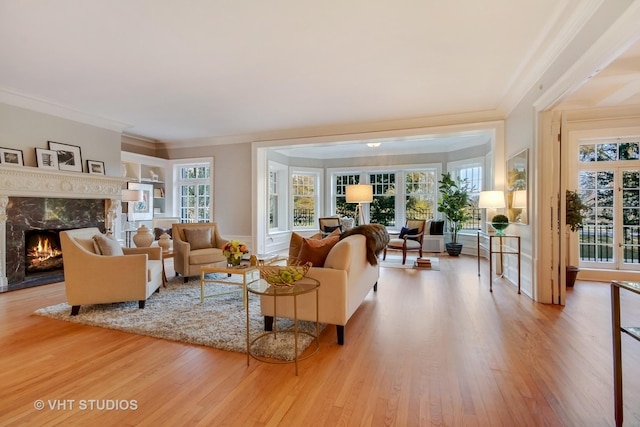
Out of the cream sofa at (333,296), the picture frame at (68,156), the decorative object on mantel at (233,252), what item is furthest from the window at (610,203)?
the picture frame at (68,156)

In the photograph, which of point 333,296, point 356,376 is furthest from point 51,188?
point 356,376

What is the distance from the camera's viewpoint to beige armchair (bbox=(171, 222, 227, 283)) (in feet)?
14.0

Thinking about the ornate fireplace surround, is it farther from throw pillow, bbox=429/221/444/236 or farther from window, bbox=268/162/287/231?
throw pillow, bbox=429/221/444/236

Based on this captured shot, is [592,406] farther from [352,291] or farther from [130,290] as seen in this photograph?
[130,290]

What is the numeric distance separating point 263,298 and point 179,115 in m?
3.93

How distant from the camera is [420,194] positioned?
784 cm

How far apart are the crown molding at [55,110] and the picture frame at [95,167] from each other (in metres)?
0.66

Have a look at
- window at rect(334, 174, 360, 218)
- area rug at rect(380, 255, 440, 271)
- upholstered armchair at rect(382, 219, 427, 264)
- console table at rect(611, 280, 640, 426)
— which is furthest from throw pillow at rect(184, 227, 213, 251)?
console table at rect(611, 280, 640, 426)

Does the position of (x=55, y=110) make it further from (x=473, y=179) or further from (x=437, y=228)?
(x=473, y=179)

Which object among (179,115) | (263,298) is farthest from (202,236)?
(263,298)

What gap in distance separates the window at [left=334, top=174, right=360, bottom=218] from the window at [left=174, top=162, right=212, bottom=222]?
11.2ft

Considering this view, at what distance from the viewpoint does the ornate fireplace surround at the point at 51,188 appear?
4117 millimetres

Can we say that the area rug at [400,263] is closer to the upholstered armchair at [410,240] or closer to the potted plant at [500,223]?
the upholstered armchair at [410,240]

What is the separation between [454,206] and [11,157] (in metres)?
7.87
